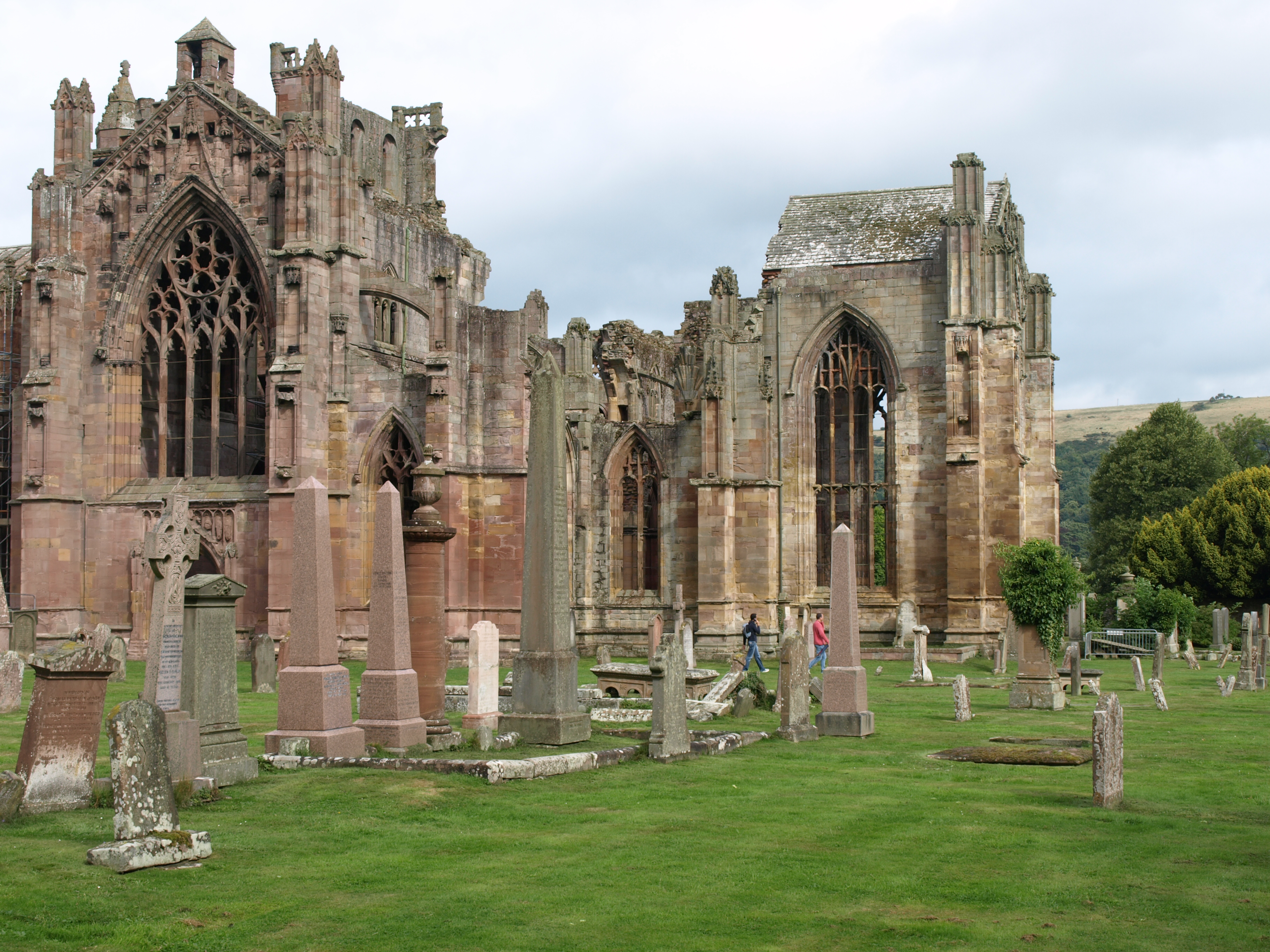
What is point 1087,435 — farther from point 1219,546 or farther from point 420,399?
point 420,399

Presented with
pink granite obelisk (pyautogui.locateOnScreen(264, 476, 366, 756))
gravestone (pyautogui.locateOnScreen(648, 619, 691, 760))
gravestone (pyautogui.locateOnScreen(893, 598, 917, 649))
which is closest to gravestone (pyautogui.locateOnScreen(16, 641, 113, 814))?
pink granite obelisk (pyautogui.locateOnScreen(264, 476, 366, 756))

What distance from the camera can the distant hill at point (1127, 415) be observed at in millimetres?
147875

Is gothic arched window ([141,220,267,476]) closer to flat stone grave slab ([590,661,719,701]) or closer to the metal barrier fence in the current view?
flat stone grave slab ([590,661,719,701])

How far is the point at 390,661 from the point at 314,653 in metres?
1.05

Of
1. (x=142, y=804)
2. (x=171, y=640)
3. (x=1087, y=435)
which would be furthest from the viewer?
(x=1087, y=435)

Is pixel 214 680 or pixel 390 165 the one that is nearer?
pixel 214 680

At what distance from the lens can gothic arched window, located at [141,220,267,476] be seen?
34.0 metres

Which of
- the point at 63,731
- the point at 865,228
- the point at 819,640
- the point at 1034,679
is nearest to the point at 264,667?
the point at 819,640

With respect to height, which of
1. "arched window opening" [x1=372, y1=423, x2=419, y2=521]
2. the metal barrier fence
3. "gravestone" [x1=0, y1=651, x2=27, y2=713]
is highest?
"arched window opening" [x1=372, y1=423, x2=419, y2=521]

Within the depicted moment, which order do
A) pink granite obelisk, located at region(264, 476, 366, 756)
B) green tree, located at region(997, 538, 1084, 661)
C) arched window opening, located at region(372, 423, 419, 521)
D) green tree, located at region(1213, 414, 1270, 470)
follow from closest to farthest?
pink granite obelisk, located at region(264, 476, 366, 756), green tree, located at region(997, 538, 1084, 661), arched window opening, located at region(372, 423, 419, 521), green tree, located at region(1213, 414, 1270, 470)

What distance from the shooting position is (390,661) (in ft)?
47.0

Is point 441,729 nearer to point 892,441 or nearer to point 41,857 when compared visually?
point 41,857

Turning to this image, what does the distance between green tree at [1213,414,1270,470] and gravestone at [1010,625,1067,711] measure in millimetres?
49591

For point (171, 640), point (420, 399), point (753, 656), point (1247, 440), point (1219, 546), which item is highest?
point (1247, 440)
